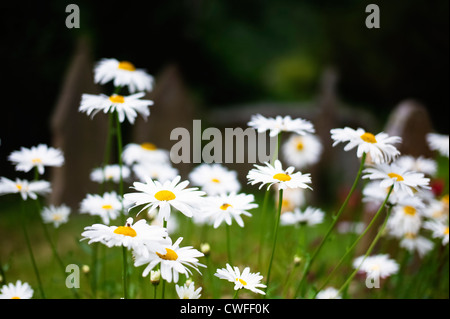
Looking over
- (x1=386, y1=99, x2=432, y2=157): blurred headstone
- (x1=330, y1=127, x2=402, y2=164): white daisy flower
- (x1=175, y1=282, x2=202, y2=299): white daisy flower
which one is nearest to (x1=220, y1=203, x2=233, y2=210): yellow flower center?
(x1=175, y1=282, x2=202, y2=299): white daisy flower

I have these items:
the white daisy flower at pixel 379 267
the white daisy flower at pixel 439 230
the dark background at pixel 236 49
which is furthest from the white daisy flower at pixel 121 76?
the dark background at pixel 236 49

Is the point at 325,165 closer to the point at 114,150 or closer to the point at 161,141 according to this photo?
the point at 161,141

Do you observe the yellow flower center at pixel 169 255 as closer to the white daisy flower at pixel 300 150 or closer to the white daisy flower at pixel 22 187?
the white daisy flower at pixel 22 187

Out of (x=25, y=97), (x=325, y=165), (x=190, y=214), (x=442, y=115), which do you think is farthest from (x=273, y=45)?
(x=190, y=214)

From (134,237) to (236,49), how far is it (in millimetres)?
7127

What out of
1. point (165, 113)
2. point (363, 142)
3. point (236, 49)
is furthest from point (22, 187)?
point (236, 49)

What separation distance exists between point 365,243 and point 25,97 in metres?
3.33

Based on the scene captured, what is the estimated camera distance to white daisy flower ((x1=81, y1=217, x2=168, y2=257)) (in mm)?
1033

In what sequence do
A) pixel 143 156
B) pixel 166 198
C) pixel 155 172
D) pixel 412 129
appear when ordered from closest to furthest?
pixel 166 198, pixel 155 172, pixel 143 156, pixel 412 129

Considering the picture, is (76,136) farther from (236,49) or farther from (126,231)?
(236,49)

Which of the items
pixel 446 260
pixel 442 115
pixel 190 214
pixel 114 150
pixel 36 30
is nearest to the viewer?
pixel 190 214

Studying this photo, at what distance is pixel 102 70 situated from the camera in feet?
5.64

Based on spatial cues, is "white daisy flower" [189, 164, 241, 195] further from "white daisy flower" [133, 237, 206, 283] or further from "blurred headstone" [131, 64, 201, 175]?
"blurred headstone" [131, 64, 201, 175]

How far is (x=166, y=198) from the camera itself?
3.86 ft
